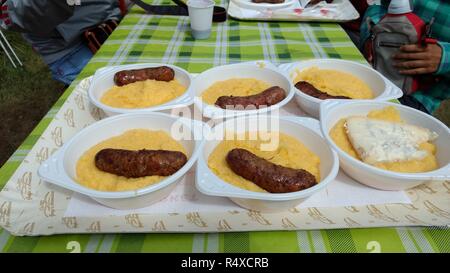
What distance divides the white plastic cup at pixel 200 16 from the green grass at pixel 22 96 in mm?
2394

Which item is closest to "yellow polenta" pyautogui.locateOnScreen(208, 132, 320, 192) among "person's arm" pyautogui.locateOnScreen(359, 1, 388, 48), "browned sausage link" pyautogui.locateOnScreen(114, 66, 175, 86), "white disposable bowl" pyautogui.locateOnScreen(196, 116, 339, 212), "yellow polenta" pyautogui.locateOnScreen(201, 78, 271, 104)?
"white disposable bowl" pyautogui.locateOnScreen(196, 116, 339, 212)

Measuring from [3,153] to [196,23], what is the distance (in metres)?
2.51

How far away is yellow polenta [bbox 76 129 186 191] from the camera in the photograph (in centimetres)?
116

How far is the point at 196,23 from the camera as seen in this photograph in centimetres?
237

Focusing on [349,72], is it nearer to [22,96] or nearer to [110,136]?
[110,136]

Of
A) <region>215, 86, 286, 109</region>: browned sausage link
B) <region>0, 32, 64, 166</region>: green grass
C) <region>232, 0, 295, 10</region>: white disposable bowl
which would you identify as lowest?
<region>0, 32, 64, 166</region>: green grass

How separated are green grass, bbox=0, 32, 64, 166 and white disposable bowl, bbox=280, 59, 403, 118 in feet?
10.1

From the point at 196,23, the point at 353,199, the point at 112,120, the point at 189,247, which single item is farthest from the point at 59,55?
the point at 353,199

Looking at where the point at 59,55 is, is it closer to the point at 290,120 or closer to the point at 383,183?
the point at 290,120

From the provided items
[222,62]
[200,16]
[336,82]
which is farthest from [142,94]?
[336,82]

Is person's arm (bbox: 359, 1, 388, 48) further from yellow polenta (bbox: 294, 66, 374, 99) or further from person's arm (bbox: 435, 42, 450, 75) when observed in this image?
yellow polenta (bbox: 294, 66, 374, 99)

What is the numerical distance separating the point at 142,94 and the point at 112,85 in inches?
11.6

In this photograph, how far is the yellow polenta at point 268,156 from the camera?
1.22m

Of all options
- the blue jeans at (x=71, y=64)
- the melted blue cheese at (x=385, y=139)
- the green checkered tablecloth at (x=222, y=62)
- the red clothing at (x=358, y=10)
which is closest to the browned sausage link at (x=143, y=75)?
the green checkered tablecloth at (x=222, y=62)
